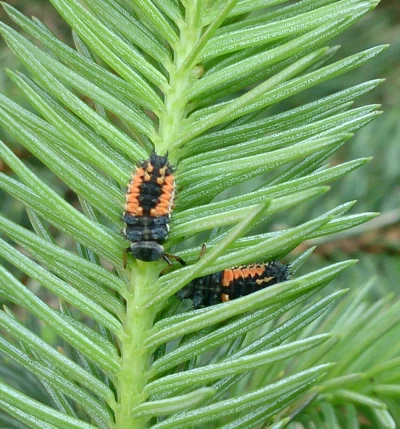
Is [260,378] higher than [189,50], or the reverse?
[189,50]

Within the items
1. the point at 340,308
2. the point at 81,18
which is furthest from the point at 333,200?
the point at 81,18

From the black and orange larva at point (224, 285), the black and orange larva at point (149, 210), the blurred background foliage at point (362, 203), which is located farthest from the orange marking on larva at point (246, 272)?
the blurred background foliage at point (362, 203)

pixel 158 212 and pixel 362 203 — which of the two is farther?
pixel 362 203

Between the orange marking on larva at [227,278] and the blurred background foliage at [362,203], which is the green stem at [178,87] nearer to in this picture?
the orange marking on larva at [227,278]

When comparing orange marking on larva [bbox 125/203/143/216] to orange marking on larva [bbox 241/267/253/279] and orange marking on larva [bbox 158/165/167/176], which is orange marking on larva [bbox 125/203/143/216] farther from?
orange marking on larva [bbox 241/267/253/279]

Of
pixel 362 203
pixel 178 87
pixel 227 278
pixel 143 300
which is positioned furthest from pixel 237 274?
pixel 362 203

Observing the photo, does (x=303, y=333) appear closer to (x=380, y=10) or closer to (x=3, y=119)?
Answer: (x=3, y=119)

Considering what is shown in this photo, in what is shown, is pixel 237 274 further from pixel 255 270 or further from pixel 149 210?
pixel 149 210
